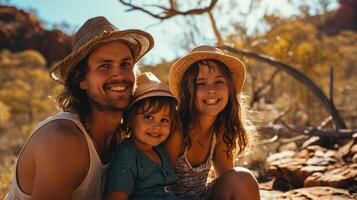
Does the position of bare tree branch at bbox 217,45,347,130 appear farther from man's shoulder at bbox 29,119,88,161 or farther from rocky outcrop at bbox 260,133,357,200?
man's shoulder at bbox 29,119,88,161

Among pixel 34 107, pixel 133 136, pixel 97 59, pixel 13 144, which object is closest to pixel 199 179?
pixel 133 136

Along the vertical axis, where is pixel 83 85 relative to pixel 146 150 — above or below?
above

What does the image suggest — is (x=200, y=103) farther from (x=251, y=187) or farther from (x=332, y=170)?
(x=332, y=170)

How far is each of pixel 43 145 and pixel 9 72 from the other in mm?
24860

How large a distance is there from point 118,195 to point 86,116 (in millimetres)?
526

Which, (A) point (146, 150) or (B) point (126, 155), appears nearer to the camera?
(B) point (126, 155)

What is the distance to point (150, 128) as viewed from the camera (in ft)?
8.43

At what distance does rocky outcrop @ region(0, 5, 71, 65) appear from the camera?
34.2m

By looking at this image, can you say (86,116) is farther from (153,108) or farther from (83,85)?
(153,108)

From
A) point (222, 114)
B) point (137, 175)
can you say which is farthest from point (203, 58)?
point (137, 175)

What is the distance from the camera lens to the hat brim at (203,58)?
3.02m

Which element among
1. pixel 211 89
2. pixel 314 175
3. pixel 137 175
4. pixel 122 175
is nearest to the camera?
pixel 122 175

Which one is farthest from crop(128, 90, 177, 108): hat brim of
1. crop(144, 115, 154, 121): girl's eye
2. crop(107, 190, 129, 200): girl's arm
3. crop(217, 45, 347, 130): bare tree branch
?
crop(217, 45, 347, 130): bare tree branch

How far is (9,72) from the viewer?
24.8m
